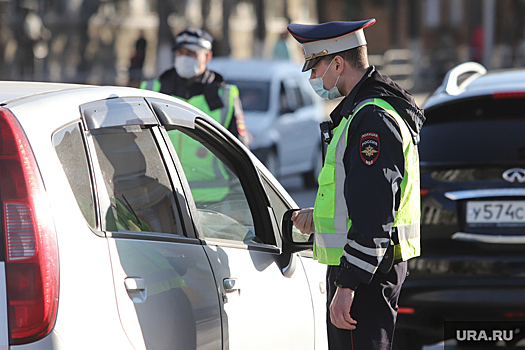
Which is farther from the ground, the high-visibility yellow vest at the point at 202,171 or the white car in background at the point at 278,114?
the white car in background at the point at 278,114

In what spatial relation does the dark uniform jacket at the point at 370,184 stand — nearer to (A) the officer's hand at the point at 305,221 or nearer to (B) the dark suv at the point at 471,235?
(A) the officer's hand at the point at 305,221

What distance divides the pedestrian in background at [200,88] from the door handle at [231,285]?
279 centimetres

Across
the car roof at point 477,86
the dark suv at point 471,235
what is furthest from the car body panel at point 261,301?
the car roof at point 477,86

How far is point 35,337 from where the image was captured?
1.99 metres

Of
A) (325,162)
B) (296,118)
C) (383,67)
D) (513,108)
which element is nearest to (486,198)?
(513,108)

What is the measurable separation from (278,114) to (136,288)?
8.94 metres

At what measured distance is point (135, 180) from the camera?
2697 millimetres

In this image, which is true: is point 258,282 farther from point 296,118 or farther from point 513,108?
point 296,118

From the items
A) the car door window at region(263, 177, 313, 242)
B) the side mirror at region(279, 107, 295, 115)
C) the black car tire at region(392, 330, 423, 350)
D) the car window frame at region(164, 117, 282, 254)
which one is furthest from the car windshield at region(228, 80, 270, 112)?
the car window frame at region(164, 117, 282, 254)

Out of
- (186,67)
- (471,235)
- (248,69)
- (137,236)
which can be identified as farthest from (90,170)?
(248,69)

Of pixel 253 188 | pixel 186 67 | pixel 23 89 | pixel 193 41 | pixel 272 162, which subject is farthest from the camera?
pixel 272 162

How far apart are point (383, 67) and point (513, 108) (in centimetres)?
2994

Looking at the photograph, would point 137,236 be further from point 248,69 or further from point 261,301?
point 248,69

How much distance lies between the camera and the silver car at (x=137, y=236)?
2.03m
